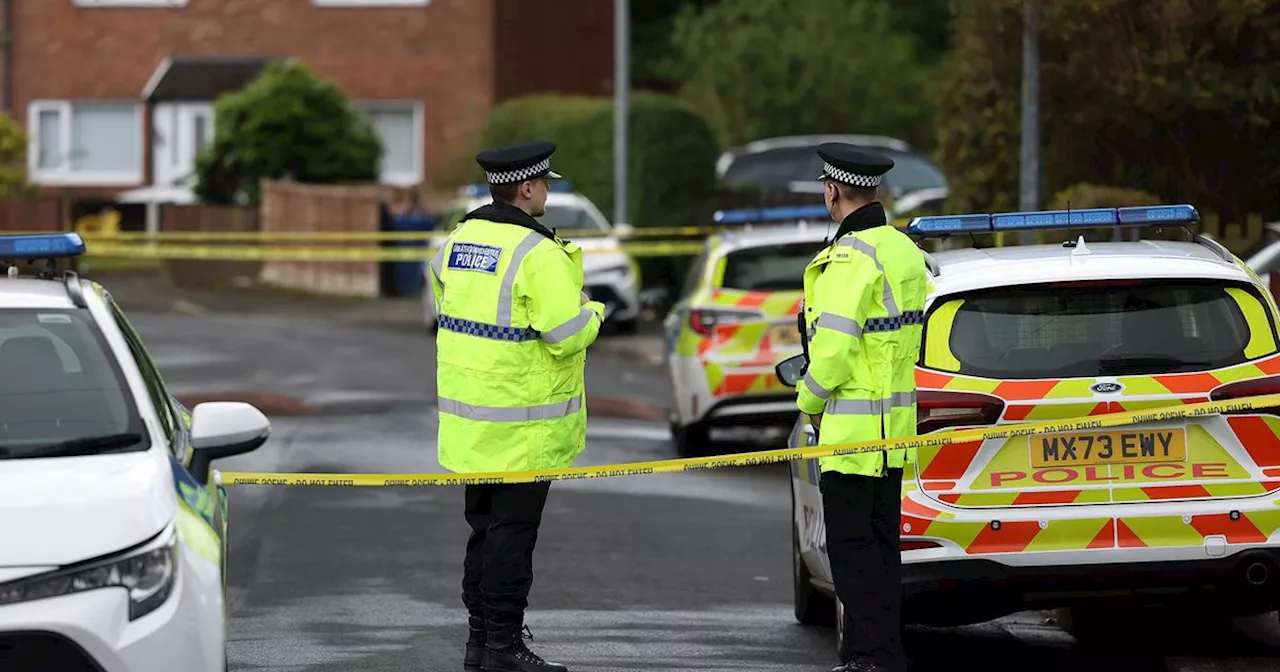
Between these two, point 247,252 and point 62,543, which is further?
point 247,252

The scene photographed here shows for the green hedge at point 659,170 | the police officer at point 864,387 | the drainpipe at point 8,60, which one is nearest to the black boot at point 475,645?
the police officer at point 864,387

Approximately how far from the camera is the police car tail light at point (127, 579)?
5734 mm

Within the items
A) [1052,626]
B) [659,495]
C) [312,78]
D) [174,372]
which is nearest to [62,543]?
[1052,626]

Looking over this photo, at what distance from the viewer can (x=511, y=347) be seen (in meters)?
7.64

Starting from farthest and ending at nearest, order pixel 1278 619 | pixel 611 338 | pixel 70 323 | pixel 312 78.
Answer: pixel 312 78 < pixel 611 338 < pixel 1278 619 < pixel 70 323

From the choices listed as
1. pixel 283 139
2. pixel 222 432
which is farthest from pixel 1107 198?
pixel 283 139

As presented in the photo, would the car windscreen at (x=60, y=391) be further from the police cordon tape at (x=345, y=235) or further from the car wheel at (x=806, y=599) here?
the police cordon tape at (x=345, y=235)

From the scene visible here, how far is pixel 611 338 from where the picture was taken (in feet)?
82.9

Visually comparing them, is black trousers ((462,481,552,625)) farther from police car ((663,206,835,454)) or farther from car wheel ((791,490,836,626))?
police car ((663,206,835,454))

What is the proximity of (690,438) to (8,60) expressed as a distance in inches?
1204

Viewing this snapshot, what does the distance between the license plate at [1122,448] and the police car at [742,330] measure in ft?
22.6

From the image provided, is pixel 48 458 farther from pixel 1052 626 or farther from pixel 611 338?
pixel 611 338

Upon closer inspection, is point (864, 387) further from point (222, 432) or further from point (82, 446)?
point (82, 446)

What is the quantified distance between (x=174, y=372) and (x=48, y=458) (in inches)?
597
